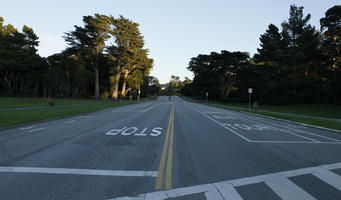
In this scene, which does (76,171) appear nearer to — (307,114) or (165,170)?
(165,170)

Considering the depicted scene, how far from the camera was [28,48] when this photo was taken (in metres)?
43.8

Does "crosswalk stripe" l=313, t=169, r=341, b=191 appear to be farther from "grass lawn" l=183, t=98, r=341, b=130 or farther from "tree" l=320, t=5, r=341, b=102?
"tree" l=320, t=5, r=341, b=102

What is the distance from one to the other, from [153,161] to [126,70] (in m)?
46.0

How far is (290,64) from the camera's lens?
133 ft

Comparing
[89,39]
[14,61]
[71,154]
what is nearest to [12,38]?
[14,61]

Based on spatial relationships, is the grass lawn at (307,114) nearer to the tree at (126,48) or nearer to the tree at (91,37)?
the tree at (126,48)

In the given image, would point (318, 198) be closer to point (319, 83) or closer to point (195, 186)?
point (195, 186)

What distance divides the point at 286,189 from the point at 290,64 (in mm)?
45536

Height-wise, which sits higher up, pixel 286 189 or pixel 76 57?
pixel 76 57

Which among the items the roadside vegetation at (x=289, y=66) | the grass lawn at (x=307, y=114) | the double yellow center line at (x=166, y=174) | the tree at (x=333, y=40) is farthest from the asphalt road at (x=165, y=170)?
the tree at (x=333, y=40)

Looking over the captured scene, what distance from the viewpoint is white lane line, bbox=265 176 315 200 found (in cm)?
299

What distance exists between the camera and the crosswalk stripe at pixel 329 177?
3465 mm

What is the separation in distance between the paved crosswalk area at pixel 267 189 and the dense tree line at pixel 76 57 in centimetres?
4180

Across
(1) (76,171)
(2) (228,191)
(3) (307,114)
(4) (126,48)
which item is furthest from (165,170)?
(4) (126,48)
